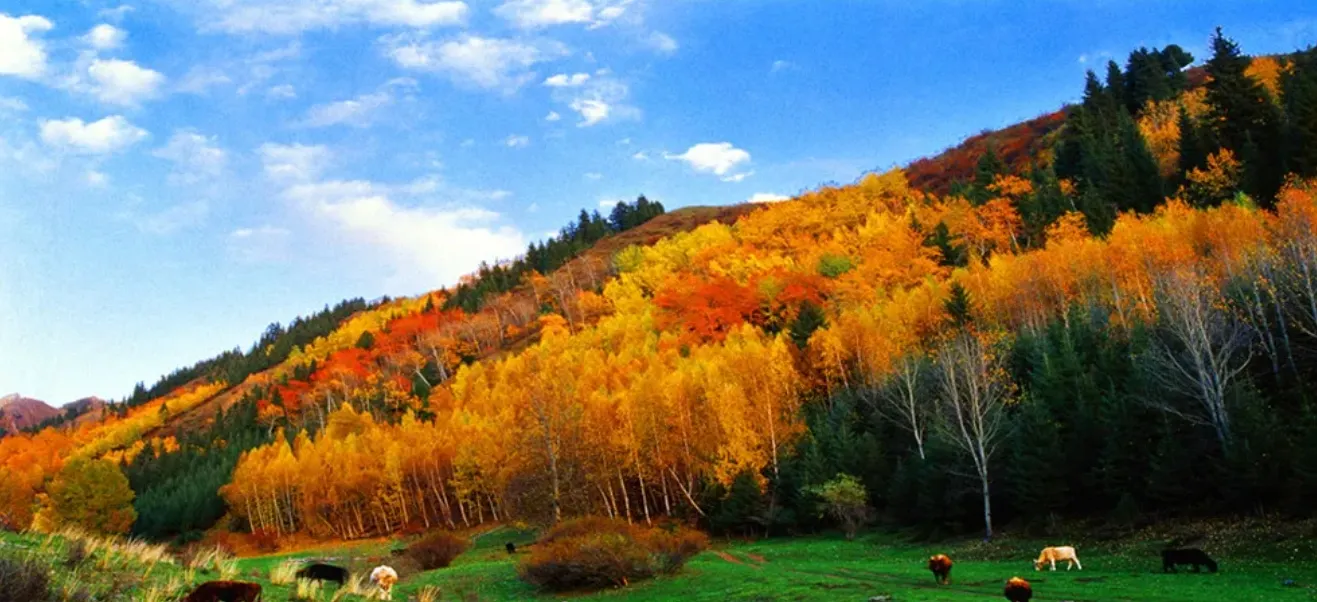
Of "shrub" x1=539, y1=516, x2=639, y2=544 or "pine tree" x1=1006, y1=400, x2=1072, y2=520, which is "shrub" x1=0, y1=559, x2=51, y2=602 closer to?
"shrub" x1=539, y1=516, x2=639, y2=544

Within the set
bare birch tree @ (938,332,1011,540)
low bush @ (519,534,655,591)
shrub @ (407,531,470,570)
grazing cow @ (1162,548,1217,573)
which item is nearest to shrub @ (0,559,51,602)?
low bush @ (519,534,655,591)

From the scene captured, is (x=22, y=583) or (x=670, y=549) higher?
(x=22, y=583)

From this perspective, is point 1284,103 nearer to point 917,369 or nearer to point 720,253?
point 917,369

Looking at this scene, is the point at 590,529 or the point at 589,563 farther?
the point at 590,529

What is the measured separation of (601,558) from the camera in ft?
90.2

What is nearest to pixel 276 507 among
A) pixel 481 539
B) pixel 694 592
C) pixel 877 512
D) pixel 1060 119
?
pixel 481 539

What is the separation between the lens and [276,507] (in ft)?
277

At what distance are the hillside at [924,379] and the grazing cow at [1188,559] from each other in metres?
6.94

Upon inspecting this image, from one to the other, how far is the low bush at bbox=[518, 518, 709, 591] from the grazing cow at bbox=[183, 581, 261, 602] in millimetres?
15771

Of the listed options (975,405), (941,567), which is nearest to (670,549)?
(941,567)

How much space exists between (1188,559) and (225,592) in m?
24.1

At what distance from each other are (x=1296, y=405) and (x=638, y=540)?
29986 millimetres

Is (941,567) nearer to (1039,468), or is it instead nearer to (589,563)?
(589,563)

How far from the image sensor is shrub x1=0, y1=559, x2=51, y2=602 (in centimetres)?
930
